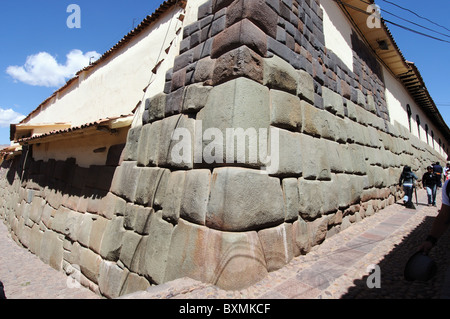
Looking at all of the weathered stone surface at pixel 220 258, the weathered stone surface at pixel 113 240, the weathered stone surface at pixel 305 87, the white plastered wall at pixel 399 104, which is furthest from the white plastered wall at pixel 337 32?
the weathered stone surface at pixel 113 240

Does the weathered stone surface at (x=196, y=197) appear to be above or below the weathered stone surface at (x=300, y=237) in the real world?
above

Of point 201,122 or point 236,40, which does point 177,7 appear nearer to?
point 236,40

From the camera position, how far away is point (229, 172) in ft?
7.04

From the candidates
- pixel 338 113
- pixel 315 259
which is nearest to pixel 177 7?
pixel 338 113

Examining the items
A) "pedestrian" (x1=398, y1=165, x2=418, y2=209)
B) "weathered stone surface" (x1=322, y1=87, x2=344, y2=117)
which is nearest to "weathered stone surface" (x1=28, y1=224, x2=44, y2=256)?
"weathered stone surface" (x1=322, y1=87, x2=344, y2=117)

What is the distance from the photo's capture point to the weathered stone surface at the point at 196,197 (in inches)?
88.0

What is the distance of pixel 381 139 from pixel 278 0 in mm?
4902

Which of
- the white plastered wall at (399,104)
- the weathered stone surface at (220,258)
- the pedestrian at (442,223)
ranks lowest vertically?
the weathered stone surface at (220,258)

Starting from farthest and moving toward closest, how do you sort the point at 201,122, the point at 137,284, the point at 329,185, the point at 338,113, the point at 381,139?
the point at 381,139 → the point at 338,113 → the point at 329,185 → the point at 137,284 → the point at 201,122

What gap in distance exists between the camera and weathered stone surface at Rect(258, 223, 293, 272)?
2268 mm

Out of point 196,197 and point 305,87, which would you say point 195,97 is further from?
point 305,87

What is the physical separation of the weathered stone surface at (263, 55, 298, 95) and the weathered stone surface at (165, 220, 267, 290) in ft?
5.65

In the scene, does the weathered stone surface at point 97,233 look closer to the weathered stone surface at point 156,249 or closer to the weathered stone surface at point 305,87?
the weathered stone surface at point 156,249
